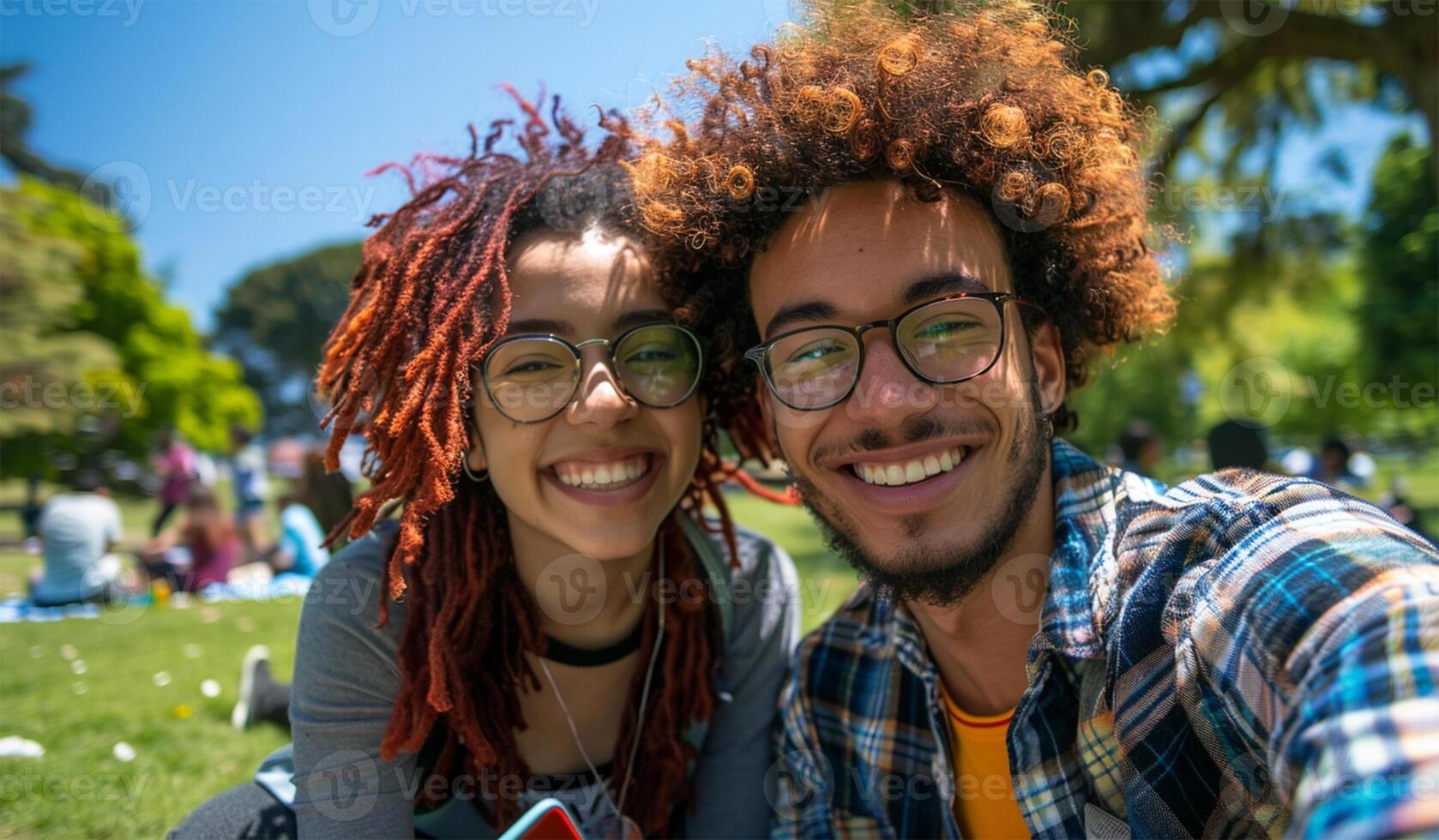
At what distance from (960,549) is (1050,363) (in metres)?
0.66

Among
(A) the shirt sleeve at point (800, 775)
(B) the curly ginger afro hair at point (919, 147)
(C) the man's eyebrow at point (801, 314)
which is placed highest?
(B) the curly ginger afro hair at point (919, 147)

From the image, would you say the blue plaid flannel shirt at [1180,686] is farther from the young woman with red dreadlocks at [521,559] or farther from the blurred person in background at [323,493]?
the blurred person in background at [323,493]

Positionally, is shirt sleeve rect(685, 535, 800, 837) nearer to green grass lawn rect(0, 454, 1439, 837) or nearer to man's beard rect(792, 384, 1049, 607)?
man's beard rect(792, 384, 1049, 607)

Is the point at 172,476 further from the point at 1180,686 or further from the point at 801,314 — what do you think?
the point at 1180,686

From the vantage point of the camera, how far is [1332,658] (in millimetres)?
1237

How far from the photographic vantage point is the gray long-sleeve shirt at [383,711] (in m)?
2.38

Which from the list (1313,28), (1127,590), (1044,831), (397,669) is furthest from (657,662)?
(1313,28)

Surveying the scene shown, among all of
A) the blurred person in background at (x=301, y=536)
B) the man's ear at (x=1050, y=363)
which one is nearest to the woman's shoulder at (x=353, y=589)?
the man's ear at (x=1050, y=363)

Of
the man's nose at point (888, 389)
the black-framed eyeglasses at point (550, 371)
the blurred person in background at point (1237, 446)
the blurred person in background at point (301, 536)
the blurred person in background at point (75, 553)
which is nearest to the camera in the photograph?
the man's nose at point (888, 389)

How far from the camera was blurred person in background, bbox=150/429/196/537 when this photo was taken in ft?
43.2

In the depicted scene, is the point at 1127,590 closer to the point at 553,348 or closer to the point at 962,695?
the point at 962,695

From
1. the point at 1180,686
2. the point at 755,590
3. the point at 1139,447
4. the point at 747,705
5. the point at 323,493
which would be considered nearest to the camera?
the point at 1180,686

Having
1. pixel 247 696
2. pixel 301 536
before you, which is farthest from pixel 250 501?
pixel 247 696

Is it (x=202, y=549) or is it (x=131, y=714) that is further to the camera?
(x=202, y=549)
